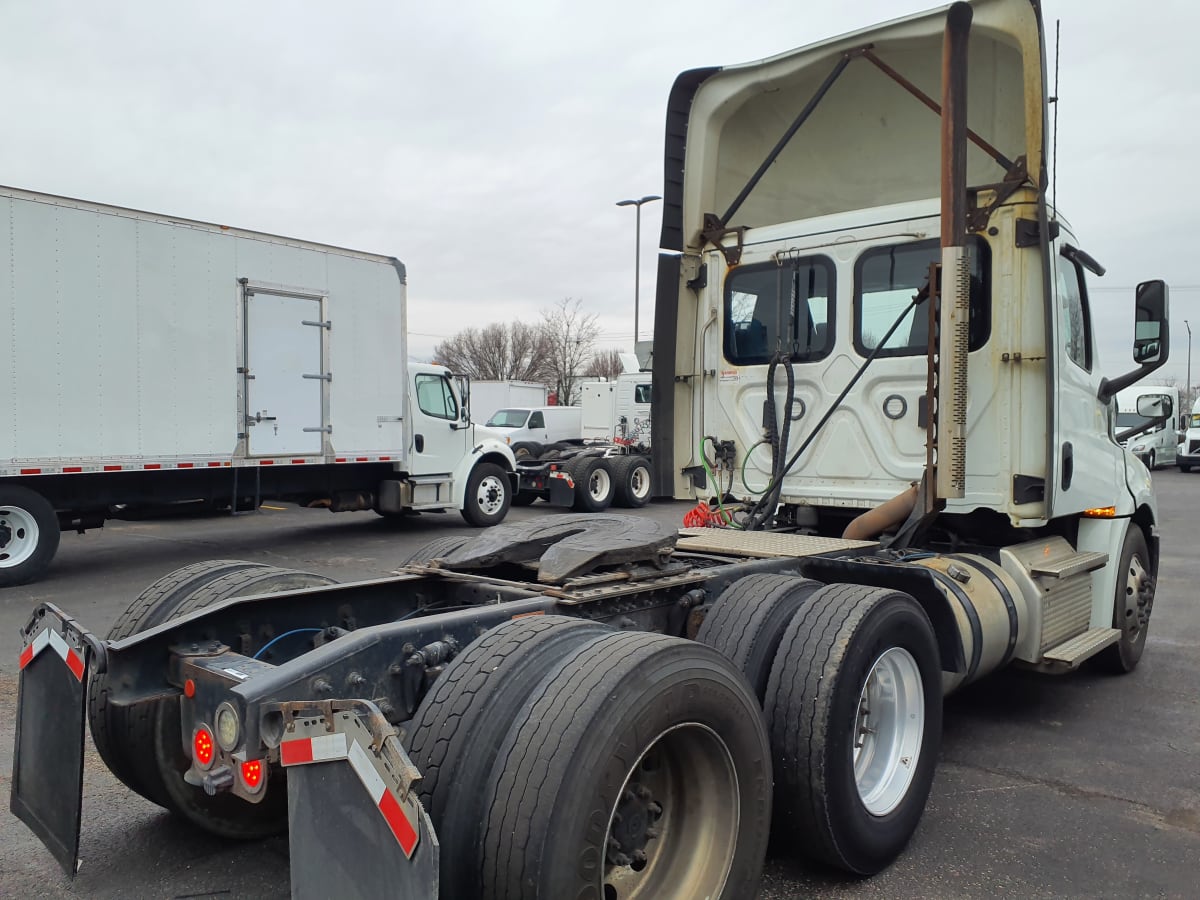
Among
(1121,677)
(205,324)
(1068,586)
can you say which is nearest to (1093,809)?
(1068,586)

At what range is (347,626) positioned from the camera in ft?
11.4

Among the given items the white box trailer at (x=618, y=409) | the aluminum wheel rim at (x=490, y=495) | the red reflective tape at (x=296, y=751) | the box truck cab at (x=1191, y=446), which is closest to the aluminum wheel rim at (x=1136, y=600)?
the red reflective tape at (x=296, y=751)

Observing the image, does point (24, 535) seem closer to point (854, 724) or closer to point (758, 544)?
point (758, 544)

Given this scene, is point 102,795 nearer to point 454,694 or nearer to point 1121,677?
point 454,694

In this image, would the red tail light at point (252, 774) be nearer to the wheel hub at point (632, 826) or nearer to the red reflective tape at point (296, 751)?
the red reflective tape at point (296, 751)

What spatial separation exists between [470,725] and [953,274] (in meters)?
3.34

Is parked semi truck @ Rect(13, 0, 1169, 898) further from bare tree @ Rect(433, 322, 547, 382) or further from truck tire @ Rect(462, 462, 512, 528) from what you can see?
bare tree @ Rect(433, 322, 547, 382)

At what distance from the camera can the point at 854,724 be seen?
3.18m

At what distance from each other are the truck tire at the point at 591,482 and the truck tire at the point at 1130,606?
11.1 meters

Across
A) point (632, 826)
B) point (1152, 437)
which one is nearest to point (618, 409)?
point (1152, 437)

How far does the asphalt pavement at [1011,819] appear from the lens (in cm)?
317

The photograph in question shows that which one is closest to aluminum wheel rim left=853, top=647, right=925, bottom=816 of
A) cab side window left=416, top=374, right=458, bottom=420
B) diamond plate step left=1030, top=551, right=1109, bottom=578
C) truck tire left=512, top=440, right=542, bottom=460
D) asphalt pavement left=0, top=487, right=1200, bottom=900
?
asphalt pavement left=0, top=487, right=1200, bottom=900

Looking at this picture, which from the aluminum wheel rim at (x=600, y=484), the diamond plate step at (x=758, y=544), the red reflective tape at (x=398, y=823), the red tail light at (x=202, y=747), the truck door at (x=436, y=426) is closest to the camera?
the red reflective tape at (x=398, y=823)

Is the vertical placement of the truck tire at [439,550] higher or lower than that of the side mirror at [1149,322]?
lower
